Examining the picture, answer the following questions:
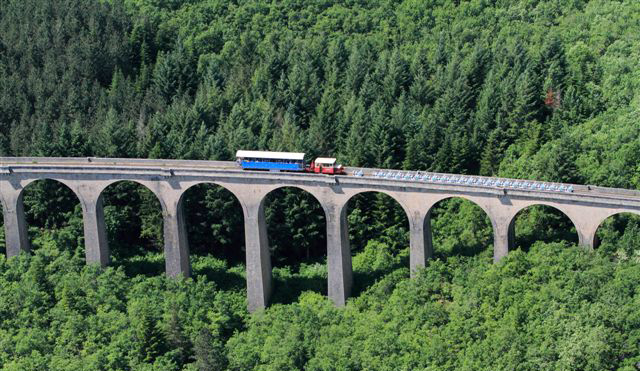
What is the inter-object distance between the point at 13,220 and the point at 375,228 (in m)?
37.7

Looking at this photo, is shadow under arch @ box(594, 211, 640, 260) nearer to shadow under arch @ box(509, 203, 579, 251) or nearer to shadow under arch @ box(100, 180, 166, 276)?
shadow under arch @ box(509, 203, 579, 251)

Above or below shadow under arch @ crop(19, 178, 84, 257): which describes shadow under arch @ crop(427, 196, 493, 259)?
below

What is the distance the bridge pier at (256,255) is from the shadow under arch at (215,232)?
5.47 m

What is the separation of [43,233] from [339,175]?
3614cm

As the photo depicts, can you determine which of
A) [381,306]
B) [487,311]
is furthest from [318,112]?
[487,311]

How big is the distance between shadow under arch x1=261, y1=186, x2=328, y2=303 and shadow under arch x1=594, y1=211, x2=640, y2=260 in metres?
29.6

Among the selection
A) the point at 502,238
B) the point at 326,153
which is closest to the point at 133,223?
the point at 326,153

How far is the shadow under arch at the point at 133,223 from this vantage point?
12938cm

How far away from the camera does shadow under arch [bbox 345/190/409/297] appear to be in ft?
407

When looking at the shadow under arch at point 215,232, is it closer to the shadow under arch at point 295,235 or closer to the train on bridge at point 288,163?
the shadow under arch at point 295,235

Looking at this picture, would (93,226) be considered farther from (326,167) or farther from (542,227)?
(542,227)

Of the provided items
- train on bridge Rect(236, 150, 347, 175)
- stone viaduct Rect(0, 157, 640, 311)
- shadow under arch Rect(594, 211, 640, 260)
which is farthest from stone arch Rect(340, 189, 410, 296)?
shadow under arch Rect(594, 211, 640, 260)

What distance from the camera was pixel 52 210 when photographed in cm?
13125

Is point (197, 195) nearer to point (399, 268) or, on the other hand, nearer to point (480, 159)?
point (399, 268)
